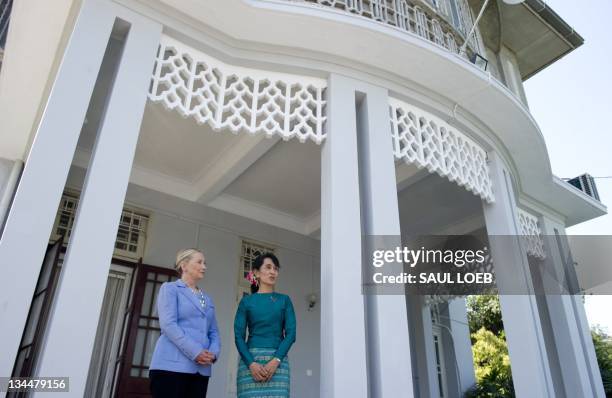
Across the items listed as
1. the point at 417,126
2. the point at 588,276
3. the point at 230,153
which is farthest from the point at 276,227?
the point at 588,276

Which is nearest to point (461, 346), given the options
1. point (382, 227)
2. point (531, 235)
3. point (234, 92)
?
point (531, 235)

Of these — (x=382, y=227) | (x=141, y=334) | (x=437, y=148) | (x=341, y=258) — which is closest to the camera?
(x=341, y=258)

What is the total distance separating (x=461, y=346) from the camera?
10.1 m

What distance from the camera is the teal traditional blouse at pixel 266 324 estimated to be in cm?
286

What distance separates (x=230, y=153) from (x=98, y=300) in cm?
312

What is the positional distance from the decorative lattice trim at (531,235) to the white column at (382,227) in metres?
2.75

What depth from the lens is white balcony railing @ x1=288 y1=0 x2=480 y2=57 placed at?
429 centimetres

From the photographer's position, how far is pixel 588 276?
6980mm

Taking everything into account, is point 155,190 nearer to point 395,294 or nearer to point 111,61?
point 111,61

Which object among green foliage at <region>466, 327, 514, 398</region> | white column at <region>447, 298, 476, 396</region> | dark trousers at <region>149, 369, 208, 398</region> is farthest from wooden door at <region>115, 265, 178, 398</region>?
green foliage at <region>466, 327, 514, 398</region>

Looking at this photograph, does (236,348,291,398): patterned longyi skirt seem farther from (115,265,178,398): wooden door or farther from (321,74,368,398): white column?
(115,265,178,398): wooden door

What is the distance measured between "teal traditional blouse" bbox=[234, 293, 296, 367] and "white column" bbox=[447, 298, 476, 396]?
7.66m

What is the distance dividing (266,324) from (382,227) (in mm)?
1130

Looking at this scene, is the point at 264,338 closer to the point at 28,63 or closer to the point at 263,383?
the point at 263,383
